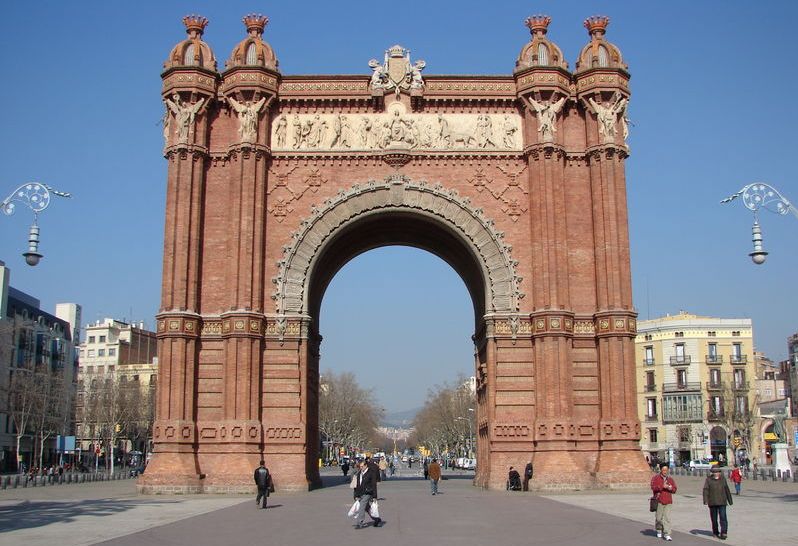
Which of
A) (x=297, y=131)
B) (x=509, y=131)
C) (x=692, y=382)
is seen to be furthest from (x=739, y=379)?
(x=297, y=131)

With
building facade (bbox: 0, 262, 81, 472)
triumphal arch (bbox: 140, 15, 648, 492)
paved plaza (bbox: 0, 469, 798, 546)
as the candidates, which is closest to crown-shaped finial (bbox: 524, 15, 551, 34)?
triumphal arch (bbox: 140, 15, 648, 492)

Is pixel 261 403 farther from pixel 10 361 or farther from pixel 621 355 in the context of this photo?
pixel 10 361

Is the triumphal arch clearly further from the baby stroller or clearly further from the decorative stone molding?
the baby stroller

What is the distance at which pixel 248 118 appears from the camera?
1379 inches

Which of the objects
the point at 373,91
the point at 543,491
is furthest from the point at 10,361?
the point at 543,491

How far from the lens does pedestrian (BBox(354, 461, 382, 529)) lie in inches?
784

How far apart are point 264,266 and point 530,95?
12722mm

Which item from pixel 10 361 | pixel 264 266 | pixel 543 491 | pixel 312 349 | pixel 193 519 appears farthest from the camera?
pixel 10 361

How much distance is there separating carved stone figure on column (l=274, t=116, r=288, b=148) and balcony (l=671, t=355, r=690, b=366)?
58825mm

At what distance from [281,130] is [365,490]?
19.8 metres

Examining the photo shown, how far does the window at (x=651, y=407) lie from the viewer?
85.6 metres

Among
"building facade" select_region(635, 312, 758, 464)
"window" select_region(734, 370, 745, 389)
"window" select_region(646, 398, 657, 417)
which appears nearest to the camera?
"window" select_region(734, 370, 745, 389)

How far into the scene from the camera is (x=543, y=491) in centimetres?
3189

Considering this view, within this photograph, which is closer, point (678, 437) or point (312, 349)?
point (312, 349)
